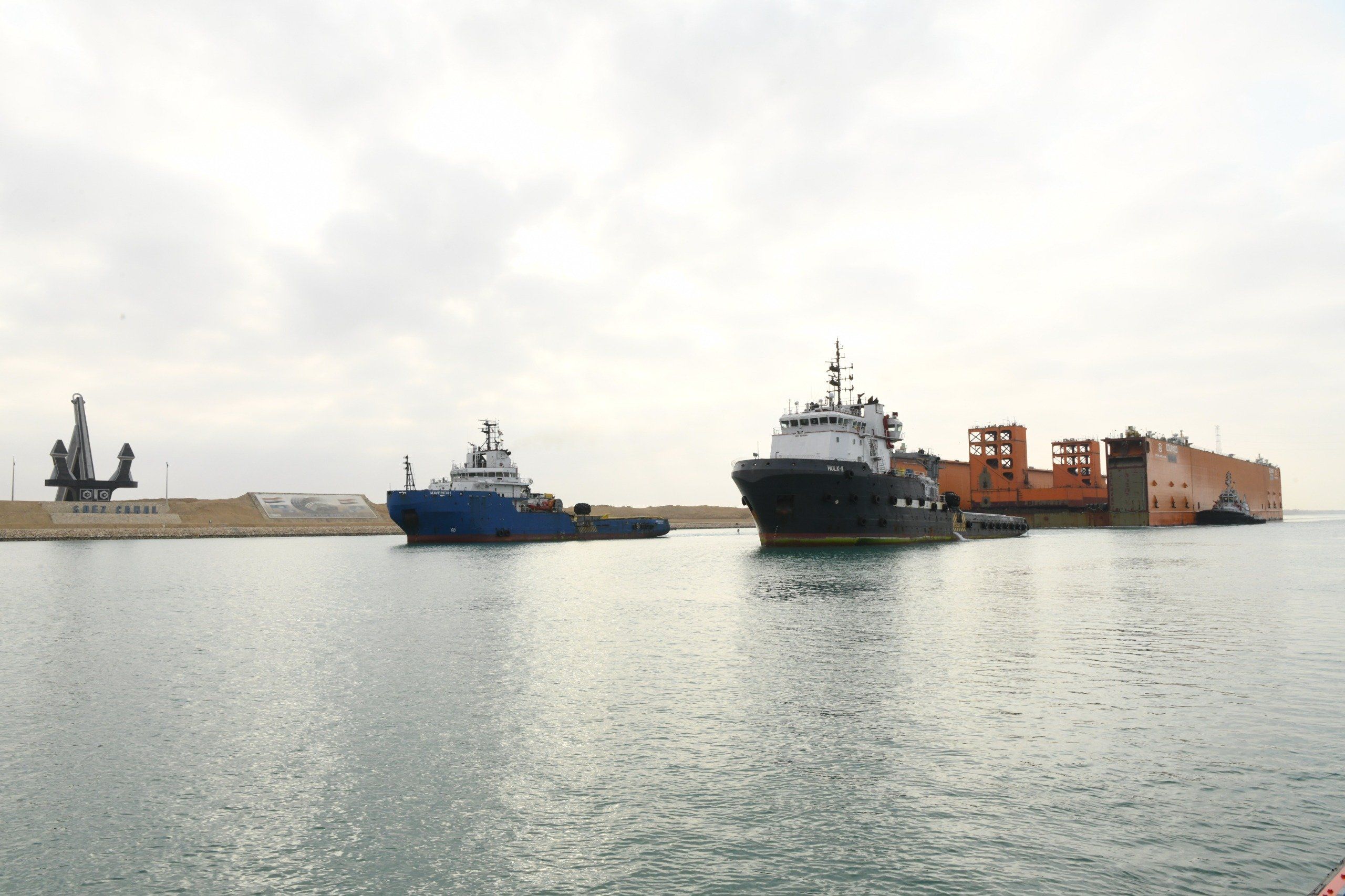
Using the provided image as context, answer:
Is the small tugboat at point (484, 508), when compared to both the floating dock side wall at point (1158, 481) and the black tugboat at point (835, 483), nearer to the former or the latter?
the black tugboat at point (835, 483)

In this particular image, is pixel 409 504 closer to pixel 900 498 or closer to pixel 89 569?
pixel 89 569

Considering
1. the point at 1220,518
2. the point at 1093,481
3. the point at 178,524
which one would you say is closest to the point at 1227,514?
the point at 1220,518

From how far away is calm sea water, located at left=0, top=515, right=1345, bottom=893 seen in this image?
7285 mm

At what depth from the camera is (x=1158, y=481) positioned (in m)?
104

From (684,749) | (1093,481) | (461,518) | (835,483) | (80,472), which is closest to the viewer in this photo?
(684,749)

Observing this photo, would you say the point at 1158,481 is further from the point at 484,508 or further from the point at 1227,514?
the point at 484,508

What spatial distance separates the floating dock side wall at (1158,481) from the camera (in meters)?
102

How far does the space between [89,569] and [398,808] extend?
4942cm

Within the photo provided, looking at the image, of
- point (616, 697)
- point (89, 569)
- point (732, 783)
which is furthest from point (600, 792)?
point (89, 569)

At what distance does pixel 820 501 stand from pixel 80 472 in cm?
10265

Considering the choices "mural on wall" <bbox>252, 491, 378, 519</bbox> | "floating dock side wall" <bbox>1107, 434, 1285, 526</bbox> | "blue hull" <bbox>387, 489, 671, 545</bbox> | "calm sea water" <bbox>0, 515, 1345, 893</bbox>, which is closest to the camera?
"calm sea water" <bbox>0, 515, 1345, 893</bbox>

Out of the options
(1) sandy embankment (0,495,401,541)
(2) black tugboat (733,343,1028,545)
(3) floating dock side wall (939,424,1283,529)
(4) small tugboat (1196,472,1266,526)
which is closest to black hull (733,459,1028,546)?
(2) black tugboat (733,343,1028,545)

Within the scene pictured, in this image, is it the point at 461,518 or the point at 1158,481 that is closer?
the point at 461,518

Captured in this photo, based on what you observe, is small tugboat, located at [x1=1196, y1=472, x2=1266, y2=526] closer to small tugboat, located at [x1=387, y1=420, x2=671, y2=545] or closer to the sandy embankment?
small tugboat, located at [x1=387, y1=420, x2=671, y2=545]
